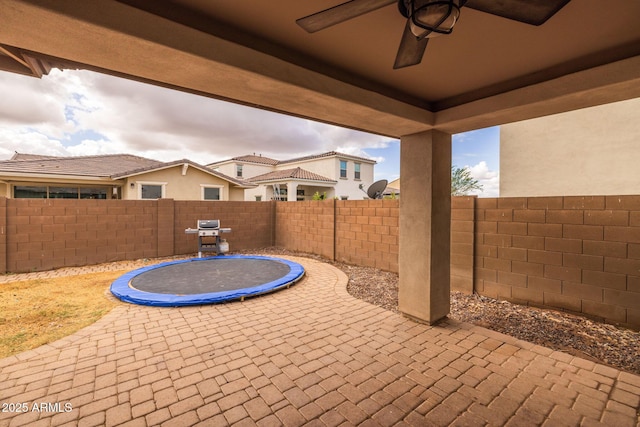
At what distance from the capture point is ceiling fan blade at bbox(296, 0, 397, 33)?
4.50 feet

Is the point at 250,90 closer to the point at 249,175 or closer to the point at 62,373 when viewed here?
the point at 62,373

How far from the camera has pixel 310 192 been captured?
804 inches

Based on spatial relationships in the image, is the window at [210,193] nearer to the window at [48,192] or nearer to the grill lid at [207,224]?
the window at [48,192]

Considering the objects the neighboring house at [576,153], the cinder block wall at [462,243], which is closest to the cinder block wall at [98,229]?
the cinder block wall at [462,243]

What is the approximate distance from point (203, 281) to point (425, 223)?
397 cm

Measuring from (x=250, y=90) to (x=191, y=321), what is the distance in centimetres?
288

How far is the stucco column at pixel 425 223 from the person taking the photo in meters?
3.33

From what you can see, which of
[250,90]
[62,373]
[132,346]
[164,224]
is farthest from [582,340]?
[164,224]

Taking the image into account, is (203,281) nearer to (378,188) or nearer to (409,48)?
(409,48)

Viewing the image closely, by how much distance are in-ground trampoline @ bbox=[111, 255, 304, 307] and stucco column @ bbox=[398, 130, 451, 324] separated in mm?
2313

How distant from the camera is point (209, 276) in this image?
541 centimetres

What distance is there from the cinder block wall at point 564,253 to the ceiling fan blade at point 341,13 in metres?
3.83

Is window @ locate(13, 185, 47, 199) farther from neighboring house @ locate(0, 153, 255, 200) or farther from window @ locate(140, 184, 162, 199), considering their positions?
window @ locate(140, 184, 162, 199)

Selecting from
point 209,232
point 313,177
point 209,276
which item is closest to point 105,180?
point 209,232
